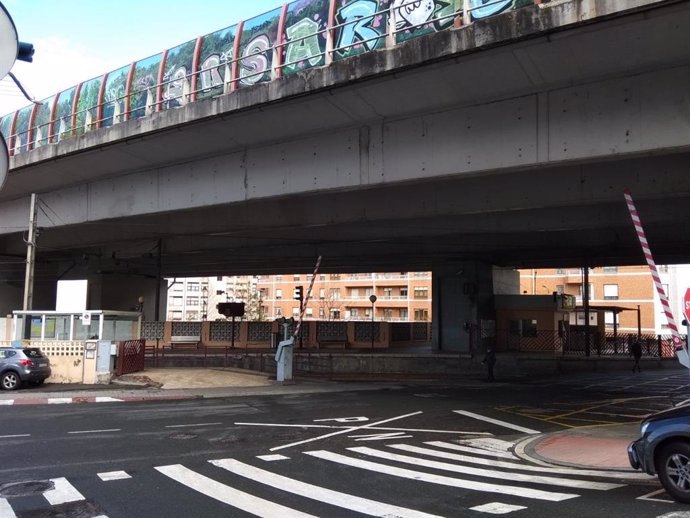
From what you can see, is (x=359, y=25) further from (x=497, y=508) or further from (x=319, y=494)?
(x=497, y=508)

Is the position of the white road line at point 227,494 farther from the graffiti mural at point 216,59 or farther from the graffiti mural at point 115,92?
the graffiti mural at point 115,92

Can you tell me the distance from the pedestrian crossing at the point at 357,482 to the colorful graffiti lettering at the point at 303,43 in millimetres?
9100

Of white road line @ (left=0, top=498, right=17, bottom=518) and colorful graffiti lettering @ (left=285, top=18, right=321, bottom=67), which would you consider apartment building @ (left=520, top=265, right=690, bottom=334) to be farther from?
→ white road line @ (left=0, top=498, right=17, bottom=518)

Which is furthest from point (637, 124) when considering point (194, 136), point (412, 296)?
point (412, 296)

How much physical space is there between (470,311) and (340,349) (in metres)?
9.04

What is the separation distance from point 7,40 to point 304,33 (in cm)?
1136

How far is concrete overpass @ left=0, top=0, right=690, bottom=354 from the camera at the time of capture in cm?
998

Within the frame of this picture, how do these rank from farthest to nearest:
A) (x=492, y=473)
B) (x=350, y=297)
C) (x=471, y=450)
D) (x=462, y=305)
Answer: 1. (x=350, y=297)
2. (x=462, y=305)
3. (x=471, y=450)
4. (x=492, y=473)

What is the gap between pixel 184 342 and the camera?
3922 centimetres

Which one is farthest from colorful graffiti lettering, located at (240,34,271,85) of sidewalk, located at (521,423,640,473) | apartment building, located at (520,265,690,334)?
apartment building, located at (520,265,690,334)

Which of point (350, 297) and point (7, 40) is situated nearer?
point (7, 40)

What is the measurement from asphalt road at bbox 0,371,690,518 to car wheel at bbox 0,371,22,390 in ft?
15.1

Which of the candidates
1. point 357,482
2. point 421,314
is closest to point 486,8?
point 357,482

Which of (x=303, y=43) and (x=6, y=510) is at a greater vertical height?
(x=303, y=43)
